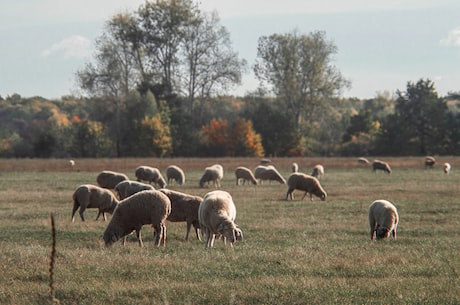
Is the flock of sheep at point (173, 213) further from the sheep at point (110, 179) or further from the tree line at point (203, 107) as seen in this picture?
the tree line at point (203, 107)

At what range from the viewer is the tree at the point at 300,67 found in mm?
95812

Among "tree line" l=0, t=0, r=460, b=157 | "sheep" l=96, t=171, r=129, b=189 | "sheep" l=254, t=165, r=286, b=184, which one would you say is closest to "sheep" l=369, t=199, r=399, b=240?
"sheep" l=96, t=171, r=129, b=189

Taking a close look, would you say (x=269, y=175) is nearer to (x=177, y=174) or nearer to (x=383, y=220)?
(x=177, y=174)

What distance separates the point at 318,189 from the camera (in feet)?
108

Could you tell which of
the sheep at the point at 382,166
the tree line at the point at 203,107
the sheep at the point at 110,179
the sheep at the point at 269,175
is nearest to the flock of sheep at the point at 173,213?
the sheep at the point at 110,179

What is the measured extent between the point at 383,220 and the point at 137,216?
6.67 m

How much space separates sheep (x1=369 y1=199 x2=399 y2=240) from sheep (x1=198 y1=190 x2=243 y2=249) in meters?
3.94

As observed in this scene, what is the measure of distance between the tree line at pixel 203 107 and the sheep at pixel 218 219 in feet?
221

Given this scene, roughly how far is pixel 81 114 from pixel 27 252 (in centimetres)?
11644

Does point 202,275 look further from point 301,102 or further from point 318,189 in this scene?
point 301,102

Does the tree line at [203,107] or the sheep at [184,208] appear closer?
the sheep at [184,208]

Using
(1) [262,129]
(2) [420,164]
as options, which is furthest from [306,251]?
(1) [262,129]

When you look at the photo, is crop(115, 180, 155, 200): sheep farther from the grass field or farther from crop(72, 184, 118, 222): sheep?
the grass field

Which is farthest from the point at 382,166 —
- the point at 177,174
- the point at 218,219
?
the point at 218,219
